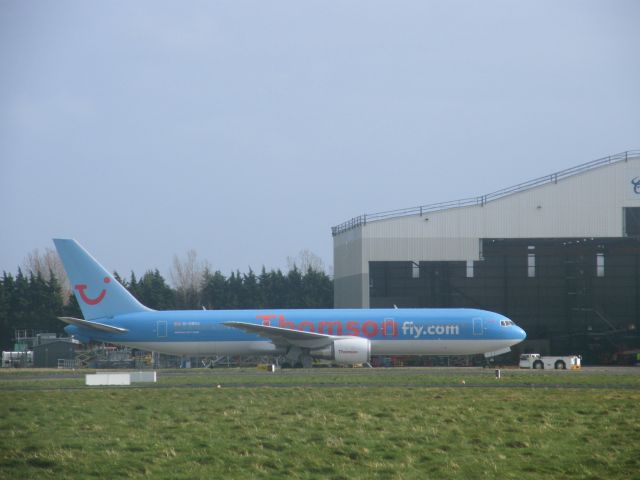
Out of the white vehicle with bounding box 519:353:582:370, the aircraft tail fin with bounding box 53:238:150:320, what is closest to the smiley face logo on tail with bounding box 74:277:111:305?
the aircraft tail fin with bounding box 53:238:150:320

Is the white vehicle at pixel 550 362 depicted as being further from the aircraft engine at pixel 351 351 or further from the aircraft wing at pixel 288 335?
the aircraft wing at pixel 288 335

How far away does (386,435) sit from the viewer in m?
18.7

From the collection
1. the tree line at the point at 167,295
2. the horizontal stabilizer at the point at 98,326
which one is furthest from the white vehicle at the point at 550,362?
the tree line at the point at 167,295

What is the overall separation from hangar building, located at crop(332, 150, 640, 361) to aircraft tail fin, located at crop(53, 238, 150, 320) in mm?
17196

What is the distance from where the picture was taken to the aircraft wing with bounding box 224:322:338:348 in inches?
1960

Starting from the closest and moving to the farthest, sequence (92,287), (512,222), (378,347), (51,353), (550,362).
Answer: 1. (378,347)
2. (92,287)
3. (550,362)
4. (512,222)
5. (51,353)

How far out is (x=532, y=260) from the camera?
69.1 m

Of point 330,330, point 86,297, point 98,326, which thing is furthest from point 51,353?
point 330,330

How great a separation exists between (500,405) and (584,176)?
1579 inches

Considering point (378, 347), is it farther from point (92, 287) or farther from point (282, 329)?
point (92, 287)

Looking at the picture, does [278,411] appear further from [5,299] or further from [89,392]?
[5,299]

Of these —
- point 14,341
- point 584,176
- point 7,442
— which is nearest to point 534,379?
point 7,442

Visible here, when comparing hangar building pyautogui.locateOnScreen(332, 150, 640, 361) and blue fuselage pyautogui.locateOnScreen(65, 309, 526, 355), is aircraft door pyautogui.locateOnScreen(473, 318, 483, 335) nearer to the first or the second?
blue fuselage pyautogui.locateOnScreen(65, 309, 526, 355)

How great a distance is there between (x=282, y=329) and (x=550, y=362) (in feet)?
52.4
